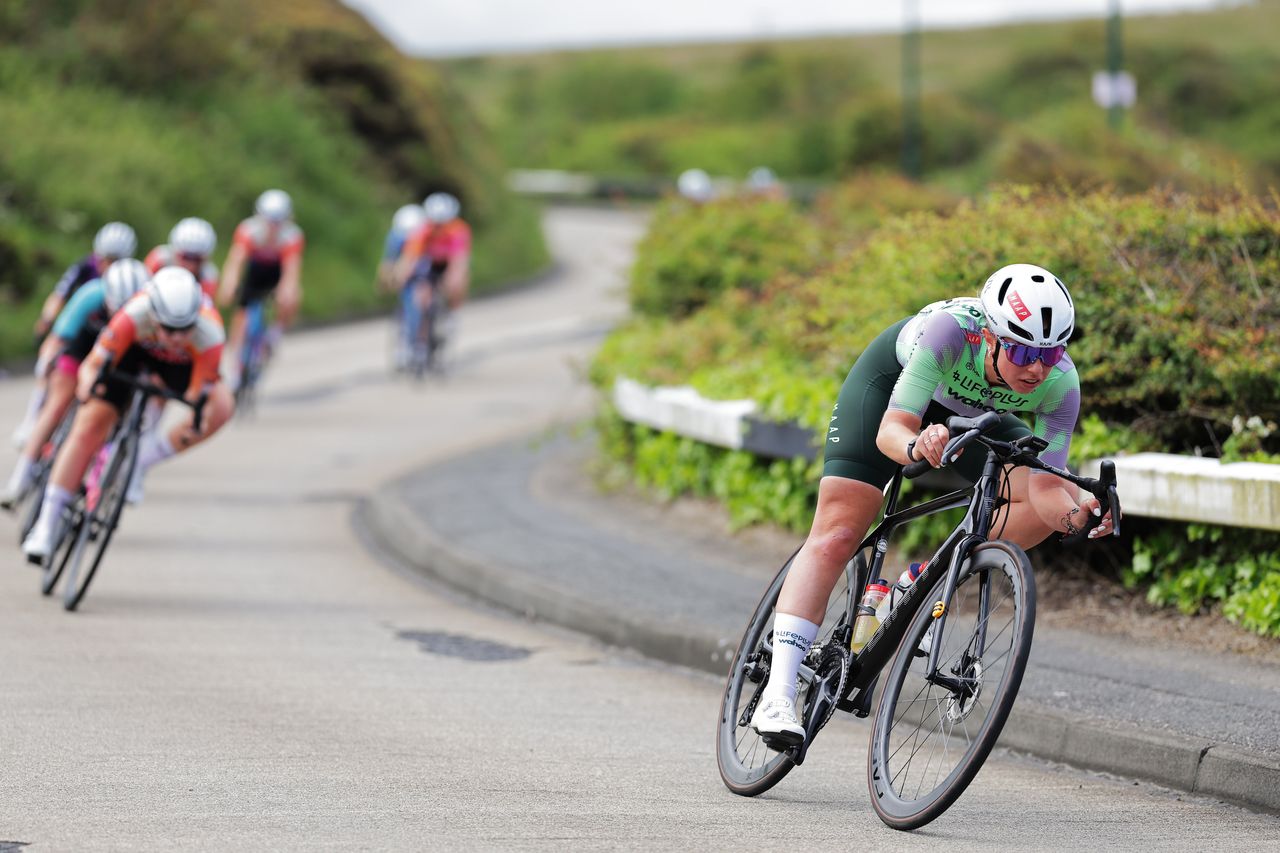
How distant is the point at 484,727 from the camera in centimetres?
745

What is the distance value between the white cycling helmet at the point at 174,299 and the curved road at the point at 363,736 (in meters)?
1.46

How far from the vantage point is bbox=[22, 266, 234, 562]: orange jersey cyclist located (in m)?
9.55

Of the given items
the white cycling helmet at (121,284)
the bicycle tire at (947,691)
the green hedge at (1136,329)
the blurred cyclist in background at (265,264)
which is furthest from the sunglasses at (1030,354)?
the blurred cyclist in background at (265,264)

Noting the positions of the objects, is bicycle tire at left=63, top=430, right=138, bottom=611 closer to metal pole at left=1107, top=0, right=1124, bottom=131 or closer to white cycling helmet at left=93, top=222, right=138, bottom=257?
white cycling helmet at left=93, top=222, right=138, bottom=257

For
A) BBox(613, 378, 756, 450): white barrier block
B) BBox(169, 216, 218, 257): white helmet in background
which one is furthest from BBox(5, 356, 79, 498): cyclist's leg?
BBox(613, 378, 756, 450): white barrier block

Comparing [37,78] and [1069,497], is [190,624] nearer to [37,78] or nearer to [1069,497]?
[1069,497]

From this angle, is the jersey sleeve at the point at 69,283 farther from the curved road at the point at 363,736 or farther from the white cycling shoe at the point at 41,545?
the white cycling shoe at the point at 41,545

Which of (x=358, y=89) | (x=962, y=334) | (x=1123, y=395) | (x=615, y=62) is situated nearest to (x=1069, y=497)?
(x=962, y=334)

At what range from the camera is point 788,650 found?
20.5ft

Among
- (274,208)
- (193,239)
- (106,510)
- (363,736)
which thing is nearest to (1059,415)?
(363,736)

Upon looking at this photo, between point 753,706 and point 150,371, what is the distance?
4.88m

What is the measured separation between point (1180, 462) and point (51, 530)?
545cm

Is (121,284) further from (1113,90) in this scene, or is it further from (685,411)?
(1113,90)

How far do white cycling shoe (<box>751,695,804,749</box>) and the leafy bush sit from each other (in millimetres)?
9224
